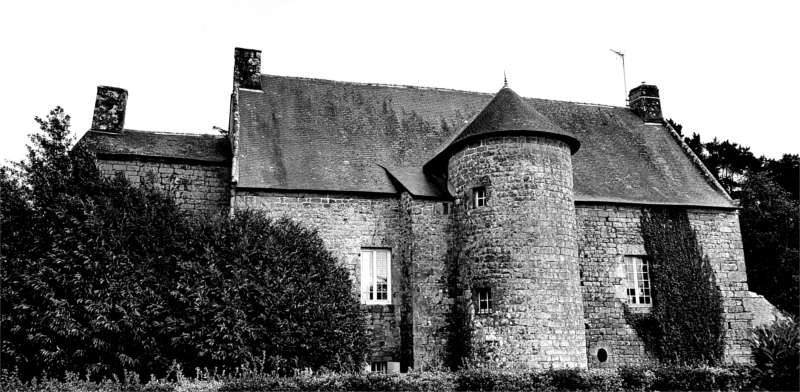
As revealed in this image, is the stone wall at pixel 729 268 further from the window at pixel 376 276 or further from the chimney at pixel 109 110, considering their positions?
the chimney at pixel 109 110

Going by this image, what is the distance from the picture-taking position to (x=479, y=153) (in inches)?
653

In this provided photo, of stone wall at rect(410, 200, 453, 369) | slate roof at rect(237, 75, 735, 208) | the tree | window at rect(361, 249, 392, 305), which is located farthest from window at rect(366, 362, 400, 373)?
the tree

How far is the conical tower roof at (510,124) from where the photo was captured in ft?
53.5

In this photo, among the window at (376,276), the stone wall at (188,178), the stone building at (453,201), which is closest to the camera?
the stone building at (453,201)

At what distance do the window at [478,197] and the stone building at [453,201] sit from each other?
25 mm

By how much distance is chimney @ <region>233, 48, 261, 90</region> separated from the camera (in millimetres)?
20266

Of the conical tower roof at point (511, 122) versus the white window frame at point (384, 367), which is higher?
the conical tower roof at point (511, 122)

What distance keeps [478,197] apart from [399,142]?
3.90 m

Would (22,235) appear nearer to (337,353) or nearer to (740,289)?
(337,353)

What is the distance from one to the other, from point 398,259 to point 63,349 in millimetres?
7950

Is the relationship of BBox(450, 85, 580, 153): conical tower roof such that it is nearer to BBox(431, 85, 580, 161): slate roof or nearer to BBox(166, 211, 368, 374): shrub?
BBox(431, 85, 580, 161): slate roof

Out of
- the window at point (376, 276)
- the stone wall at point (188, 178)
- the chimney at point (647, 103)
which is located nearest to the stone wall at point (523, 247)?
the window at point (376, 276)

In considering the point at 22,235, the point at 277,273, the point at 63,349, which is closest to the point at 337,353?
the point at 277,273

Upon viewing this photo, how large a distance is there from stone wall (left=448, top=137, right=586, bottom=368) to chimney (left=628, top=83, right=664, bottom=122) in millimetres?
7697
